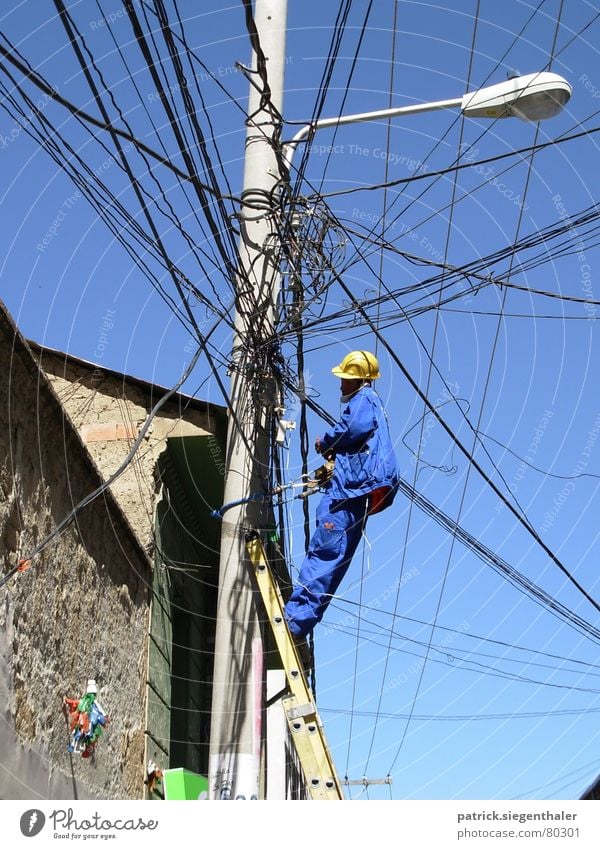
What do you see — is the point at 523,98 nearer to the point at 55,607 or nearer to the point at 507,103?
the point at 507,103

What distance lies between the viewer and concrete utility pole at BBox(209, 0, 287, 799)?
606 cm

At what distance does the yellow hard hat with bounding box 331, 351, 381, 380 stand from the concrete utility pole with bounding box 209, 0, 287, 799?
0.60 metres

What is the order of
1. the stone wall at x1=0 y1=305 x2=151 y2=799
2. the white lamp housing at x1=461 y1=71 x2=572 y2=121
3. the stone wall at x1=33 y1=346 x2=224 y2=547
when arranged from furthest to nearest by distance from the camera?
the stone wall at x1=33 y1=346 x2=224 y2=547 → the white lamp housing at x1=461 y1=71 x2=572 y2=121 → the stone wall at x1=0 y1=305 x2=151 y2=799

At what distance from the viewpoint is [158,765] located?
1020 centimetres

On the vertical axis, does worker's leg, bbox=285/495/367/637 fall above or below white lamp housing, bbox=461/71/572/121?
below

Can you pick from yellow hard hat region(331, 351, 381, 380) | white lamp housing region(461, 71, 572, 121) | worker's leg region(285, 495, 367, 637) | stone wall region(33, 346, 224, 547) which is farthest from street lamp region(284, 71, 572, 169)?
stone wall region(33, 346, 224, 547)

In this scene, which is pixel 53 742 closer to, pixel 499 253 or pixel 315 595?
pixel 315 595

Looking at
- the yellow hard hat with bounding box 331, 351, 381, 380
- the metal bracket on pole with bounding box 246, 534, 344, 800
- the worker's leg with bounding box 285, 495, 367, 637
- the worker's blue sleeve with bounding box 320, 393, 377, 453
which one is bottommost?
the metal bracket on pole with bounding box 246, 534, 344, 800

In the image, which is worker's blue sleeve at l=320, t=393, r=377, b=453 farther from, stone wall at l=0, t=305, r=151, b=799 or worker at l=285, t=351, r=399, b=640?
stone wall at l=0, t=305, r=151, b=799

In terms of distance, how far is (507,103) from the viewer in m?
7.12

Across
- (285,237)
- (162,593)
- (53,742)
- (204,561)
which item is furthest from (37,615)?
(204,561)

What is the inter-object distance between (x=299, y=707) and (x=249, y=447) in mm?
1548

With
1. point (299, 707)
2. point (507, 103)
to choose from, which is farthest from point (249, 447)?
point (507, 103)

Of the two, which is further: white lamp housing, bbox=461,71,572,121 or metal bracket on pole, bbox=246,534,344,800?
white lamp housing, bbox=461,71,572,121
